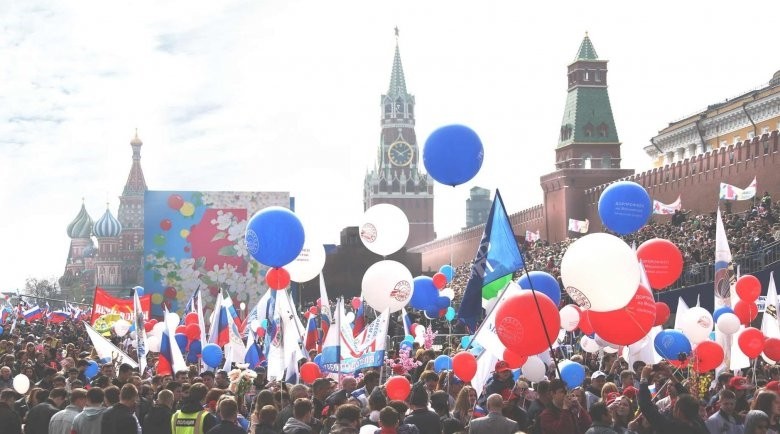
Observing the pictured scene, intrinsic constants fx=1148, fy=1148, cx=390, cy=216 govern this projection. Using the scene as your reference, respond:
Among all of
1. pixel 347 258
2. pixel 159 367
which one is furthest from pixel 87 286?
pixel 159 367

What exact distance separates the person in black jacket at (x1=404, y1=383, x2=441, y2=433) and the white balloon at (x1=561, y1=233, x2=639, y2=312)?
2.18 metres

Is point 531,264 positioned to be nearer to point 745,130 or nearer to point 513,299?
point 745,130

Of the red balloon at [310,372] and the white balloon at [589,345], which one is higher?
the white balloon at [589,345]

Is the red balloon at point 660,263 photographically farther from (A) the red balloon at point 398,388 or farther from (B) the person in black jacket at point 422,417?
(B) the person in black jacket at point 422,417

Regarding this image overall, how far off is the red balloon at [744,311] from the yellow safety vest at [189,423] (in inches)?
330

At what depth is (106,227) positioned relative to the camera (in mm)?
138000

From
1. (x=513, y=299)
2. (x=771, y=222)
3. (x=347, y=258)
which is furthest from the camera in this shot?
(x=347, y=258)

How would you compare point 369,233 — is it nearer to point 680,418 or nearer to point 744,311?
point 744,311

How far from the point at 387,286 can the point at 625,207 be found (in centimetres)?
313

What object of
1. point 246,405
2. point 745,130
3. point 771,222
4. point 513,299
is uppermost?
point 745,130

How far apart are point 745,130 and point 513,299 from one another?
5138 centimetres

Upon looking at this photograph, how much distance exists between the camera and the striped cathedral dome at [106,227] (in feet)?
453

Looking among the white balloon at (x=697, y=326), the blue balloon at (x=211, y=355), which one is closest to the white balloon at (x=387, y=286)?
the blue balloon at (x=211, y=355)

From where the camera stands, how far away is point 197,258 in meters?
42.7
